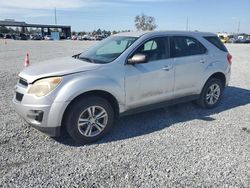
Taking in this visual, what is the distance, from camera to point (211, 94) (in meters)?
5.75

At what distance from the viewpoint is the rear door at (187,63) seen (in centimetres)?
490

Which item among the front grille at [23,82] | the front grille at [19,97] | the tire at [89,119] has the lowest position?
the tire at [89,119]

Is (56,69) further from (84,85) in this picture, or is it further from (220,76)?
(220,76)

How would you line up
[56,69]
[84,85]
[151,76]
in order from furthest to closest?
[151,76] < [56,69] < [84,85]

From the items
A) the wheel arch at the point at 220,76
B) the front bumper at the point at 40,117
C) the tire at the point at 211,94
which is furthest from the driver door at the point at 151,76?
the wheel arch at the point at 220,76

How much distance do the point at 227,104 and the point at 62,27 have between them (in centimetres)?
9395

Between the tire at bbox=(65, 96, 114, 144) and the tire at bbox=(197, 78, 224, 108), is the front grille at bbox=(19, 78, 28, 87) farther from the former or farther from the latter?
the tire at bbox=(197, 78, 224, 108)

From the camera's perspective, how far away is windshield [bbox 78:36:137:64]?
4344mm

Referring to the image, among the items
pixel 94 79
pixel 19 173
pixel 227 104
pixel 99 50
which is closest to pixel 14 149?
pixel 19 173

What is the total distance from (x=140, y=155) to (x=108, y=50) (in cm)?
224

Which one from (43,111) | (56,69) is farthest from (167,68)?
(43,111)

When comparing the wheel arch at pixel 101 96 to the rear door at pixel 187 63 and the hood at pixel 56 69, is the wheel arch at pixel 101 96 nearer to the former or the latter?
the hood at pixel 56 69

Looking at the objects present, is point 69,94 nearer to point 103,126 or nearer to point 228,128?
point 103,126

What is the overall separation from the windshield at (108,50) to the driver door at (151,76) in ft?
0.94
